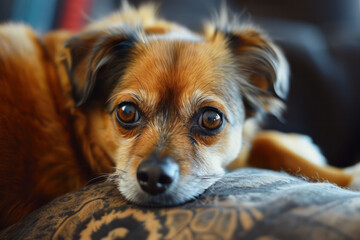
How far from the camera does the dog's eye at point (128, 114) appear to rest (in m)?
1.35

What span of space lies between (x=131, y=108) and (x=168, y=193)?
47 centimetres

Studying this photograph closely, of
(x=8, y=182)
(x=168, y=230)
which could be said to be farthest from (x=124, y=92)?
(x=168, y=230)

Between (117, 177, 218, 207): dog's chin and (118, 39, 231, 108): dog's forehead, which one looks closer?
(117, 177, 218, 207): dog's chin

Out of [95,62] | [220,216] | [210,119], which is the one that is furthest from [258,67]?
[220,216]

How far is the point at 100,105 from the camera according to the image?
1538 millimetres

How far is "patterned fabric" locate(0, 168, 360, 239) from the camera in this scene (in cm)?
71

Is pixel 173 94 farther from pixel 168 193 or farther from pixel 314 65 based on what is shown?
pixel 314 65

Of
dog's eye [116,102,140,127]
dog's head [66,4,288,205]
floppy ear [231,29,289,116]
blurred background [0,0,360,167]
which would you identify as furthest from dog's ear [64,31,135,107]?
blurred background [0,0,360,167]

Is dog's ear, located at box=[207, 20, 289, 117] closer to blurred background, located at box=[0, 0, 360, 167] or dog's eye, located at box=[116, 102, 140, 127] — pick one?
dog's eye, located at box=[116, 102, 140, 127]

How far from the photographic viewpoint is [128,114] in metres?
1.36

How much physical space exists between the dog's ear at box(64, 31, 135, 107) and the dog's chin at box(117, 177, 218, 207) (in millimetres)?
529

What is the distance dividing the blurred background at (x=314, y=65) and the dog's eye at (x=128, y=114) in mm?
1225

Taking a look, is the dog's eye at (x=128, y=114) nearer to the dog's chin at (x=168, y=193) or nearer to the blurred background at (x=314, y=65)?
the dog's chin at (x=168, y=193)

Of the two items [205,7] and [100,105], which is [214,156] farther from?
[205,7]
